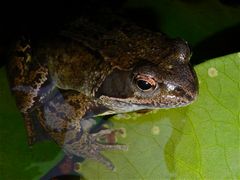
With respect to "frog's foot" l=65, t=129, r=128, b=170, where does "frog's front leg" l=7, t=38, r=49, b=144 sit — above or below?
above

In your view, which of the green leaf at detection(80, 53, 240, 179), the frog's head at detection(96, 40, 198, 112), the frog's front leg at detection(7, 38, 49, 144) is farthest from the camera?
the frog's front leg at detection(7, 38, 49, 144)

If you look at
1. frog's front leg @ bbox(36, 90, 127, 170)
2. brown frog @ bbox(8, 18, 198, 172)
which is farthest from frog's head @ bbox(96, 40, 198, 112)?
frog's front leg @ bbox(36, 90, 127, 170)

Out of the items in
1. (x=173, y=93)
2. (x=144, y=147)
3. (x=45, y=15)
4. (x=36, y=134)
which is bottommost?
(x=36, y=134)

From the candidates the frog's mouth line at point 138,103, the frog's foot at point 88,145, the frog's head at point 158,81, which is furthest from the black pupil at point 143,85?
the frog's foot at point 88,145

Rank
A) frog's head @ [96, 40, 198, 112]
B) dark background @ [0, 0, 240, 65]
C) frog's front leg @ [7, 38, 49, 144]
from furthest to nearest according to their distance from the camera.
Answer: dark background @ [0, 0, 240, 65] < frog's front leg @ [7, 38, 49, 144] < frog's head @ [96, 40, 198, 112]

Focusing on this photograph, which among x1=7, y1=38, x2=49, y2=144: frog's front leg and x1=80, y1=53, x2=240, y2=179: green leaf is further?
x1=7, y1=38, x2=49, y2=144: frog's front leg

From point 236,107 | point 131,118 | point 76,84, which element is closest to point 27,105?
point 76,84

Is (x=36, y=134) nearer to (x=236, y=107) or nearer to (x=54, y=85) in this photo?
(x=54, y=85)

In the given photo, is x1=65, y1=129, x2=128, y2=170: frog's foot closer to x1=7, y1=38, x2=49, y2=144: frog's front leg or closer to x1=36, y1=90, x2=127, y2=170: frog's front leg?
x1=36, y1=90, x2=127, y2=170: frog's front leg

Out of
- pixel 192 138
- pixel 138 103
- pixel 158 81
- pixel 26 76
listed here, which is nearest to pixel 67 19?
pixel 26 76
